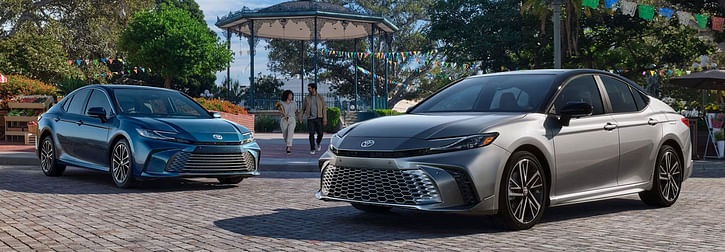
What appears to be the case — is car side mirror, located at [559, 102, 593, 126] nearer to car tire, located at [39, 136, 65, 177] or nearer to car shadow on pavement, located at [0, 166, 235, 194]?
car shadow on pavement, located at [0, 166, 235, 194]

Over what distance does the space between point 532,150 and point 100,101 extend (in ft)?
23.5

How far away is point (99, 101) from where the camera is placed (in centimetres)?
1096

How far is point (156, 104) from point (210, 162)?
5.66 feet

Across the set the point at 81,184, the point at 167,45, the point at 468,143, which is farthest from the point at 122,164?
the point at 167,45

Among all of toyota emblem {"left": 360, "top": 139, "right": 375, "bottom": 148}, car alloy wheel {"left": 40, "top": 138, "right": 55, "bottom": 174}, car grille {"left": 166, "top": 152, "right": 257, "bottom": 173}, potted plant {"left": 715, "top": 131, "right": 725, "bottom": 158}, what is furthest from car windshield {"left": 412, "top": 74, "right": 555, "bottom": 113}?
potted plant {"left": 715, "top": 131, "right": 725, "bottom": 158}

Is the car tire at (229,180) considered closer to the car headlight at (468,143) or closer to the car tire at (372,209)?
the car tire at (372,209)

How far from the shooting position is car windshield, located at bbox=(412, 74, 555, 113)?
694 centimetres

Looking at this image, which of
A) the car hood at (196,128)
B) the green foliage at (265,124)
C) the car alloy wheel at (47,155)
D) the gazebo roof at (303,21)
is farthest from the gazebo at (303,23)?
the car hood at (196,128)

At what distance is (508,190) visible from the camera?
611 centimetres

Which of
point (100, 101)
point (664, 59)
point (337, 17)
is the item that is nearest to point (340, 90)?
point (337, 17)

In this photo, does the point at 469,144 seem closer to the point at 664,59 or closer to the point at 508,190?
the point at 508,190

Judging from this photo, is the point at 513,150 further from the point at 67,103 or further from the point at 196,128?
the point at 67,103

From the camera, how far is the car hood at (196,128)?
31.5 feet

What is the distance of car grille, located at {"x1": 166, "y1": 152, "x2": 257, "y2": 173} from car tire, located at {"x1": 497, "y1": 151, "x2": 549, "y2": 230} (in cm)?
475
